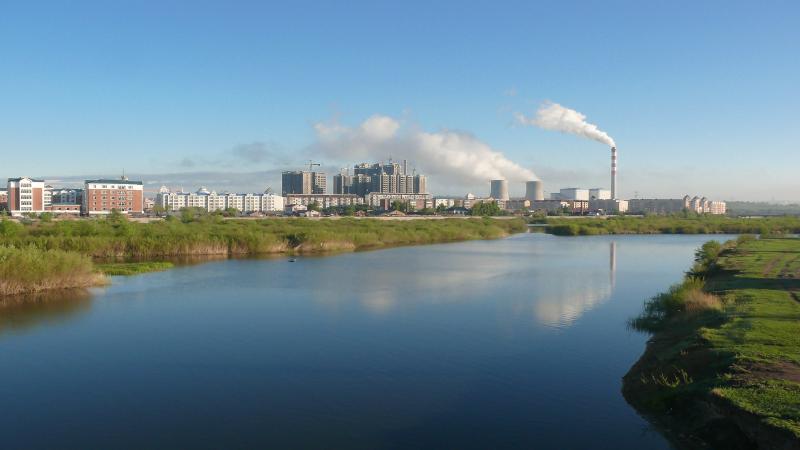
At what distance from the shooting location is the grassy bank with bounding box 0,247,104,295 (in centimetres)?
1970

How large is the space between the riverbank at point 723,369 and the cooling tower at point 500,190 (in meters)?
152

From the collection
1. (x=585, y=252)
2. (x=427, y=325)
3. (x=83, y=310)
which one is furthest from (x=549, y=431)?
(x=585, y=252)

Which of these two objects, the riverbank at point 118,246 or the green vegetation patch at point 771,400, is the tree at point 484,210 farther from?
the green vegetation patch at point 771,400

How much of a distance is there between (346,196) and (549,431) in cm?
15597

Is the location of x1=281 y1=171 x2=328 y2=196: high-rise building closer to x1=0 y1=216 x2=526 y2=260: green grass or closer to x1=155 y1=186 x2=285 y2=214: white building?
x1=155 y1=186 x2=285 y2=214: white building

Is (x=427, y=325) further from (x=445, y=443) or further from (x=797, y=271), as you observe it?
(x=797, y=271)

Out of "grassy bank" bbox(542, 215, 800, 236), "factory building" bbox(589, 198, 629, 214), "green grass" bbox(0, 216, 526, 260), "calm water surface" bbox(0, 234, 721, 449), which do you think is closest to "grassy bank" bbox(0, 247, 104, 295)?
"calm water surface" bbox(0, 234, 721, 449)

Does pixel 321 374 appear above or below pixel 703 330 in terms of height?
below

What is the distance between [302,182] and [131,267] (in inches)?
6080

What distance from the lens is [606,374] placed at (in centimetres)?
1179

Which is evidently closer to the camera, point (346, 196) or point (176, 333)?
point (176, 333)

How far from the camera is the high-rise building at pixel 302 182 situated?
181 m

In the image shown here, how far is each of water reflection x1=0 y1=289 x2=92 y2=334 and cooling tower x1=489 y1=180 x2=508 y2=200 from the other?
151484mm

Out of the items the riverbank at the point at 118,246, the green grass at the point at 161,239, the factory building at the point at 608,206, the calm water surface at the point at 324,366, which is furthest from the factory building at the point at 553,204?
the calm water surface at the point at 324,366
